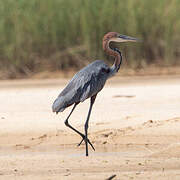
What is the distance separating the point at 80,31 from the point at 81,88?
25.0 feet

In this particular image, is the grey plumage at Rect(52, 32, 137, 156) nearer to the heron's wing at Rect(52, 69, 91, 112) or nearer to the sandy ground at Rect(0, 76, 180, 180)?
the heron's wing at Rect(52, 69, 91, 112)

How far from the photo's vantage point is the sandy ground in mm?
6082

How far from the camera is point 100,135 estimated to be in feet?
26.3

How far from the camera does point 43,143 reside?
7.75 m

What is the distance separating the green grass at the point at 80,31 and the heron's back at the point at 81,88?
6810 millimetres

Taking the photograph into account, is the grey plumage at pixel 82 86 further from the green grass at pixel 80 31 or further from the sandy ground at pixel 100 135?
the green grass at pixel 80 31

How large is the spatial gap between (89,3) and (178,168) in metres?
9.12

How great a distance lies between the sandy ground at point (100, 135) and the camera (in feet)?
20.0

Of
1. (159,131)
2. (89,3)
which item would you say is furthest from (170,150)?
(89,3)

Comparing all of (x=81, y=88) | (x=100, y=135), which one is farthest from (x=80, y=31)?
(x=81, y=88)

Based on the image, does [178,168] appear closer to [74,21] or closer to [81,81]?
[81,81]

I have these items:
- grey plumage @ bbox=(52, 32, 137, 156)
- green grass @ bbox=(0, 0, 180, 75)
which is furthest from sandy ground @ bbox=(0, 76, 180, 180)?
green grass @ bbox=(0, 0, 180, 75)

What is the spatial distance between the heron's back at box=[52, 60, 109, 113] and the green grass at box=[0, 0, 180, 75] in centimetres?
681

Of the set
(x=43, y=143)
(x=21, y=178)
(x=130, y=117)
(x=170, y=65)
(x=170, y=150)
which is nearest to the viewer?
(x=21, y=178)
